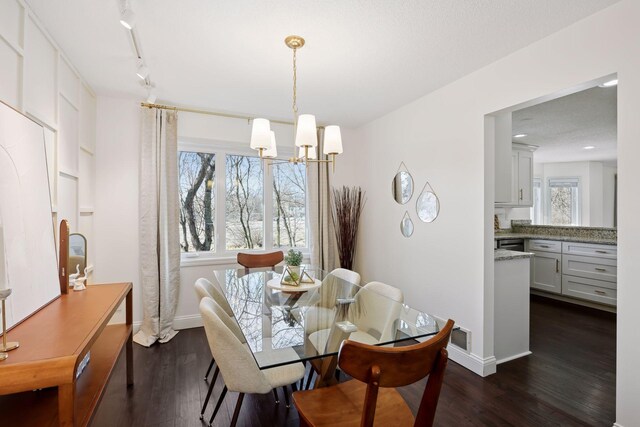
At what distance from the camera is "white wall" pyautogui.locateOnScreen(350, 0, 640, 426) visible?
1.72 metres

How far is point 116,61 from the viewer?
2443 mm

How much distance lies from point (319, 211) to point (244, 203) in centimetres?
97

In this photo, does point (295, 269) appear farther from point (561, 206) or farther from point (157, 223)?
point (561, 206)

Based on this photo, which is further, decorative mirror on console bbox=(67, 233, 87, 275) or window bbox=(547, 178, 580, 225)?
window bbox=(547, 178, 580, 225)

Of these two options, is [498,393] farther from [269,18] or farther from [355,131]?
[355,131]

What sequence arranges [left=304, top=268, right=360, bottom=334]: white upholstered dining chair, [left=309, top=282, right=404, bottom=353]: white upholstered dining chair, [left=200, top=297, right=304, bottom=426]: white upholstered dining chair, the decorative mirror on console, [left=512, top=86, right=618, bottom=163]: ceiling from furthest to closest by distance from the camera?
[left=512, top=86, right=618, bottom=163]: ceiling < the decorative mirror on console < [left=304, top=268, right=360, bottom=334]: white upholstered dining chair < [left=309, top=282, right=404, bottom=353]: white upholstered dining chair < [left=200, top=297, right=304, bottom=426]: white upholstered dining chair

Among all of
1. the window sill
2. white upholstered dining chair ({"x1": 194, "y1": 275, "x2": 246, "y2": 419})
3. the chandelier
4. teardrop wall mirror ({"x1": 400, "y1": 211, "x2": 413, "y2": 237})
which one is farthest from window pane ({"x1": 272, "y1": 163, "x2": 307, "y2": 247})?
the chandelier

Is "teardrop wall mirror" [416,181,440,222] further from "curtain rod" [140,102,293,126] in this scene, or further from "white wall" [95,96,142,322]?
"white wall" [95,96,142,322]

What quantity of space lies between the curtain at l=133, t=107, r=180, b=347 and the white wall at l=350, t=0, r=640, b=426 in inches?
94.0

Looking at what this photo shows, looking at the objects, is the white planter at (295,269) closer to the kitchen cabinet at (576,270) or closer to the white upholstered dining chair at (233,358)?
the white upholstered dining chair at (233,358)

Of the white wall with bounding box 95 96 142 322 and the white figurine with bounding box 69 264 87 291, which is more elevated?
the white wall with bounding box 95 96 142 322

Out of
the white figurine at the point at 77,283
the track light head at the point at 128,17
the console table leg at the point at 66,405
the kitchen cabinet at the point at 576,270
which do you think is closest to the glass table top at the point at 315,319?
the console table leg at the point at 66,405

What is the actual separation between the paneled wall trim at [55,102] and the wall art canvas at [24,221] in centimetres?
21

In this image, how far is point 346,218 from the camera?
416 centimetres
